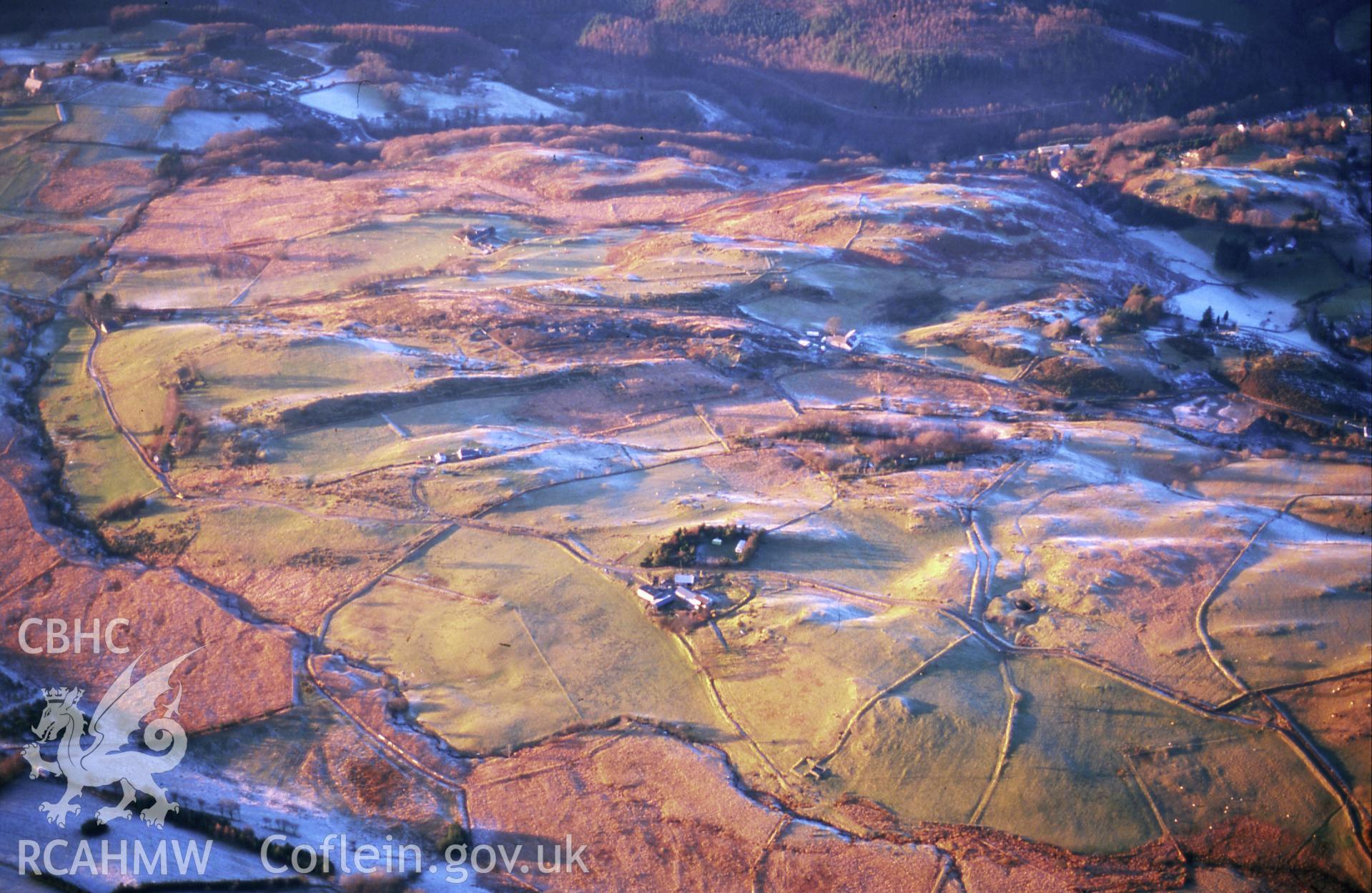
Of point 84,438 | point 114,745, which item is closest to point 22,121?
point 84,438

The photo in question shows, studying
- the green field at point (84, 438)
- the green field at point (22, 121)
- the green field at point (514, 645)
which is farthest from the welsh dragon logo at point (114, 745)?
the green field at point (22, 121)

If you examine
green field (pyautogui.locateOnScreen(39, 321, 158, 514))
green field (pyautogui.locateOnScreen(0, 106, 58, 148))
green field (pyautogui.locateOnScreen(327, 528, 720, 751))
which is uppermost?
green field (pyautogui.locateOnScreen(0, 106, 58, 148))

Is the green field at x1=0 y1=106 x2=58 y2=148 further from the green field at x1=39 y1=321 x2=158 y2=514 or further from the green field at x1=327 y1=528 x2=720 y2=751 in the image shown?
the green field at x1=327 y1=528 x2=720 y2=751

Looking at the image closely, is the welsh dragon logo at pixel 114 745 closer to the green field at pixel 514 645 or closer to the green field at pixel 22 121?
the green field at pixel 514 645

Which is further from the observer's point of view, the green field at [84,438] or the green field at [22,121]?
the green field at [22,121]

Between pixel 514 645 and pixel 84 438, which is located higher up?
pixel 84 438

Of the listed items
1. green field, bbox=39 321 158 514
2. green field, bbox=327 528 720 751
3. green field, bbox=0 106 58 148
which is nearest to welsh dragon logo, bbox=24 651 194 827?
green field, bbox=327 528 720 751

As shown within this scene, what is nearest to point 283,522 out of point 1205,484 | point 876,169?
point 1205,484

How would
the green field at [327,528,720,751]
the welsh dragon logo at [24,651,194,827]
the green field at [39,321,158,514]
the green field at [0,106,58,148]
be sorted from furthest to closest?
1. the green field at [0,106,58,148]
2. the green field at [39,321,158,514]
3. the green field at [327,528,720,751]
4. the welsh dragon logo at [24,651,194,827]

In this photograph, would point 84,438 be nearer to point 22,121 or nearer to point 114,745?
point 114,745
